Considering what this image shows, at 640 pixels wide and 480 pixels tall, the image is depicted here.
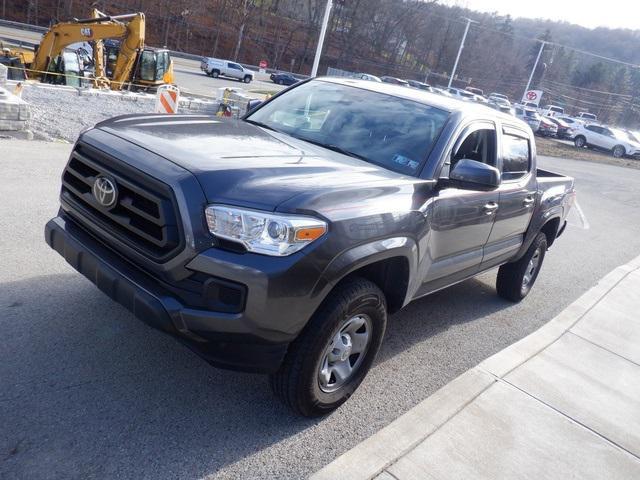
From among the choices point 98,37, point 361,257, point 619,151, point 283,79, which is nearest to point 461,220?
point 361,257

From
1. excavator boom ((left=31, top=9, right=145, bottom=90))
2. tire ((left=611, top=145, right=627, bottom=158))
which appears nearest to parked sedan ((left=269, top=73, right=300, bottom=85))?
tire ((left=611, top=145, right=627, bottom=158))

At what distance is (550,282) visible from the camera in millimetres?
7340

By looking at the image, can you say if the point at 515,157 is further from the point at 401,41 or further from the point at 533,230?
the point at 401,41

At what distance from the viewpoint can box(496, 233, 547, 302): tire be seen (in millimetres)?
5910

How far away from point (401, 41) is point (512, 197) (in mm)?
84315

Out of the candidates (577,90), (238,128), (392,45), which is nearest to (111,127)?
(238,128)

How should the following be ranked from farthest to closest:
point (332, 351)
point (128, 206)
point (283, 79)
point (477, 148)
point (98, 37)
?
point (283, 79)
point (98, 37)
point (477, 148)
point (332, 351)
point (128, 206)

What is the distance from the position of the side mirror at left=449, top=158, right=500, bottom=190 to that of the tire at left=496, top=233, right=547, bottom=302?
7.92 ft

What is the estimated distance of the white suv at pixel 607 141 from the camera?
114 ft

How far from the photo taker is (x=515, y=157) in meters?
5.06

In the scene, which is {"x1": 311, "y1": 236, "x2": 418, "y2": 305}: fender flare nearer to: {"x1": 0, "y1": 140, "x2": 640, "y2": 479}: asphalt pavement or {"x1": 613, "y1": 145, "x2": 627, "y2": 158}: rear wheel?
{"x1": 0, "y1": 140, "x2": 640, "y2": 479}: asphalt pavement

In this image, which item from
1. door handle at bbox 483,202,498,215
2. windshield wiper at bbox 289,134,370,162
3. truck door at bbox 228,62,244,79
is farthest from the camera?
truck door at bbox 228,62,244,79

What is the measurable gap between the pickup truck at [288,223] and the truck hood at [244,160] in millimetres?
11

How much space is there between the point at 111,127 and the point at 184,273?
125 cm
